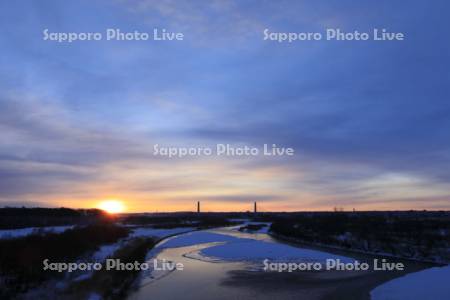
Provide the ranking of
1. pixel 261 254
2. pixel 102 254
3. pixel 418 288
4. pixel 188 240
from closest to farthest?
pixel 418 288 < pixel 102 254 < pixel 261 254 < pixel 188 240

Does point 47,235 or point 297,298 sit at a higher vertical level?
point 47,235

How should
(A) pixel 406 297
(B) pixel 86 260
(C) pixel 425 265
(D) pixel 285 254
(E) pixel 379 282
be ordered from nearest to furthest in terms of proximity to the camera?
(A) pixel 406 297
(E) pixel 379 282
(B) pixel 86 260
(C) pixel 425 265
(D) pixel 285 254

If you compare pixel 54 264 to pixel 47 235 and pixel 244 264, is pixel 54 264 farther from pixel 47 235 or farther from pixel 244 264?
pixel 244 264

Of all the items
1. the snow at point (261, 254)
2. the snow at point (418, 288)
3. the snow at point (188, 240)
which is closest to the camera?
the snow at point (418, 288)

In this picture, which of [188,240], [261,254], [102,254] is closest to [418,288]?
[261,254]

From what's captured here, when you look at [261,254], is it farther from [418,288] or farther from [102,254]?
[418,288]

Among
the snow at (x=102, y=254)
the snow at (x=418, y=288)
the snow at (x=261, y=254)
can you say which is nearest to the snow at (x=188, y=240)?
the snow at (x=261, y=254)

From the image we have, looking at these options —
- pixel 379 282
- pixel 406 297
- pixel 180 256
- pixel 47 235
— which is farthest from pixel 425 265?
pixel 47 235

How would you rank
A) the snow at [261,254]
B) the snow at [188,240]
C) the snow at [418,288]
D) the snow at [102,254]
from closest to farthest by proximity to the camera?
the snow at [418,288] < the snow at [102,254] < the snow at [261,254] < the snow at [188,240]

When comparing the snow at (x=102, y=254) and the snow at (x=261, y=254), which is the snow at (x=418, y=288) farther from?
the snow at (x=102, y=254)
